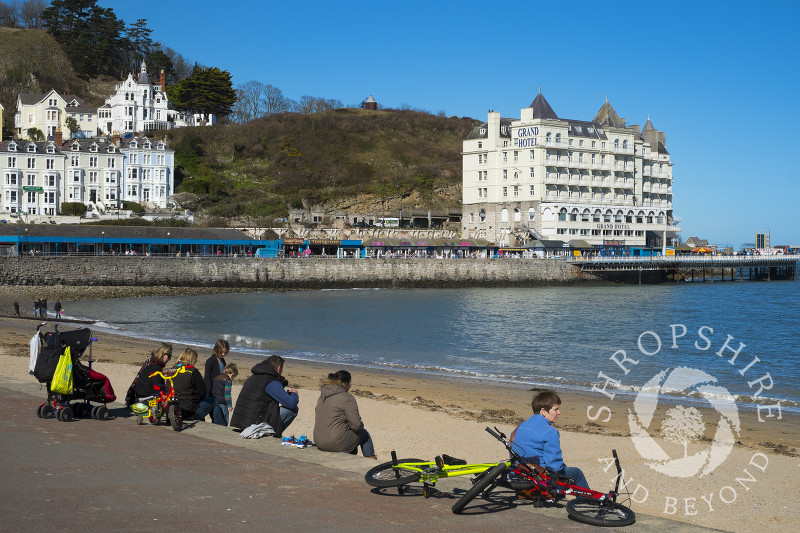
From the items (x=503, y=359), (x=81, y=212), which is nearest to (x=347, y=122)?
(x=81, y=212)

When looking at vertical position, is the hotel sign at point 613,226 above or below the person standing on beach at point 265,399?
above

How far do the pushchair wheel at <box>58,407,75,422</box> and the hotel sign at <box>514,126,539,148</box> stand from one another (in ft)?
246

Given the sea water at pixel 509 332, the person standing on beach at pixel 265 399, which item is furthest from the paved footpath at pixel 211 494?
the sea water at pixel 509 332

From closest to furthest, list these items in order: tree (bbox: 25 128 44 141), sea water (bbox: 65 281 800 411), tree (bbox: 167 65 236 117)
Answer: sea water (bbox: 65 281 800 411) → tree (bbox: 25 128 44 141) → tree (bbox: 167 65 236 117)

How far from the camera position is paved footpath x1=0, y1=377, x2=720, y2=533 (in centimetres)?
682

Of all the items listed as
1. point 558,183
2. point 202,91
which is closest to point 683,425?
point 558,183

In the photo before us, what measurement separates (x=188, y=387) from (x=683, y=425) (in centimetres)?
1051

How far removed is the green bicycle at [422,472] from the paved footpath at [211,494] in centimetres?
15

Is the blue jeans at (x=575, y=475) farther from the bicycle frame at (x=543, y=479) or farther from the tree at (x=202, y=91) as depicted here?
the tree at (x=202, y=91)

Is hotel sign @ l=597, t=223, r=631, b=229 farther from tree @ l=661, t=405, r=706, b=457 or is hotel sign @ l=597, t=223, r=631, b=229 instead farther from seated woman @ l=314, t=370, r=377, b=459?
seated woman @ l=314, t=370, r=377, b=459

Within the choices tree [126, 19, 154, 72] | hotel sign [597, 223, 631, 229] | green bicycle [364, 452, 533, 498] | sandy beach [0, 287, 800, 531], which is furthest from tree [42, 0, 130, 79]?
green bicycle [364, 452, 533, 498]

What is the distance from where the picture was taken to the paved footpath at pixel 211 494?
6824 millimetres

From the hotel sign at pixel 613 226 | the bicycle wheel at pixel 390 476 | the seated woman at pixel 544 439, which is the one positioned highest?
the hotel sign at pixel 613 226

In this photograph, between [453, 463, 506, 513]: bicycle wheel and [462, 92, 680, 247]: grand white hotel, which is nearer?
[453, 463, 506, 513]: bicycle wheel
